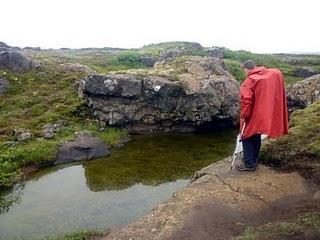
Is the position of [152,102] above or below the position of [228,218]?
below

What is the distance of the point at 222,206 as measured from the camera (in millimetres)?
13039

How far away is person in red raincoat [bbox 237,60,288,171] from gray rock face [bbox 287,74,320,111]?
18792mm

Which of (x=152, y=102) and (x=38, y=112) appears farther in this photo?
(x=38, y=112)

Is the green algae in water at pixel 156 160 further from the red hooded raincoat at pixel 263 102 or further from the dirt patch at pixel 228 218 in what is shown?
the dirt patch at pixel 228 218

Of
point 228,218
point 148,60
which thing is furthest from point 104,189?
point 148,60

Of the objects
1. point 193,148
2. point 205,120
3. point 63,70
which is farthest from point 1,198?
point 63,70

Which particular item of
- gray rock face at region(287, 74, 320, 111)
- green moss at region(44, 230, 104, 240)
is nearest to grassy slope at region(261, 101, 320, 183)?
green moss at region(44, 230, 104, 240)

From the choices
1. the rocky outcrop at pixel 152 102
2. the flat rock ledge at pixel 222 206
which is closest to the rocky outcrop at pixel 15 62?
the rocky outcrop at pixel 152 102

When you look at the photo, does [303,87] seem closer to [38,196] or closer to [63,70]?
[38,196]

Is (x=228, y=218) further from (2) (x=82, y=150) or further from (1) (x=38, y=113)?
(1) (x=38, y=113)

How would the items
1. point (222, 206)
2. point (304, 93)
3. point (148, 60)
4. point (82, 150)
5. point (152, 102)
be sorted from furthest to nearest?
point (148, 60)
point (152, 102)
point (304, 93)
point (82, 150)
point (222, 206)

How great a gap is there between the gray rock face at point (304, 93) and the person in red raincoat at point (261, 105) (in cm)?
Answer: 1879

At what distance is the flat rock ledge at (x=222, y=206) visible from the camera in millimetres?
11852

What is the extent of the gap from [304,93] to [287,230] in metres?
24.8
